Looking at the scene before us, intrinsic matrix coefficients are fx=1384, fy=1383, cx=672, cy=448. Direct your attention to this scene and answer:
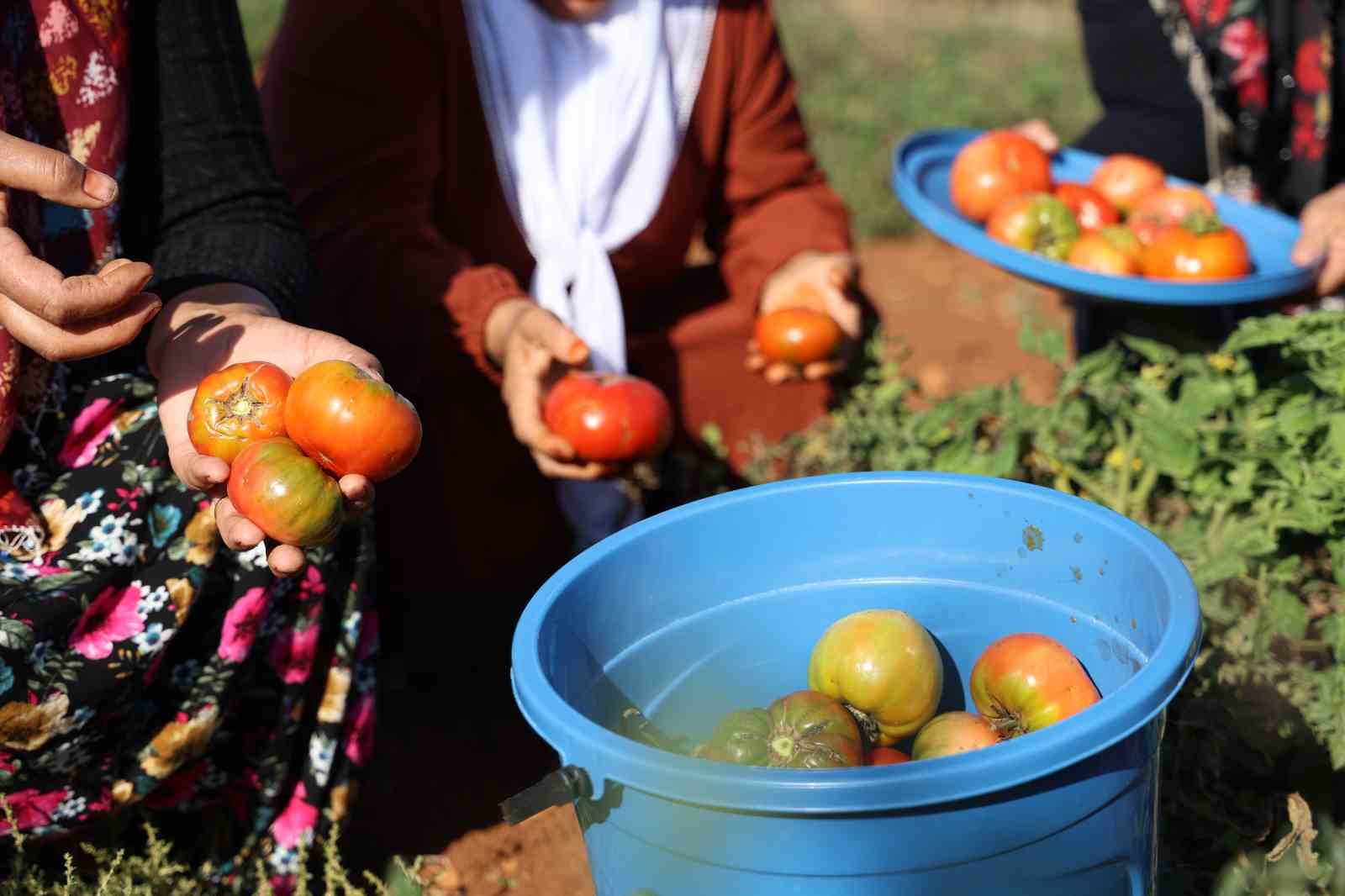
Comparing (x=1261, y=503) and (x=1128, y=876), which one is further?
(x=1261, y=503)

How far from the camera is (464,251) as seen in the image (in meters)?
2.55

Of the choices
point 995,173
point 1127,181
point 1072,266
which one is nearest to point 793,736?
point 1072,266

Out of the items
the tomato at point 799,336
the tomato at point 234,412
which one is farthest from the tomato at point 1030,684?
the tomato at point 799,336

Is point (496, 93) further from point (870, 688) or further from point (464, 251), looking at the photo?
point (870, 688)

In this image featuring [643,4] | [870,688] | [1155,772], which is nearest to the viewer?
[1155,772]

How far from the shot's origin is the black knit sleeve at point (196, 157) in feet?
6.12

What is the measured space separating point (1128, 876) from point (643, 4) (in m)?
1.92

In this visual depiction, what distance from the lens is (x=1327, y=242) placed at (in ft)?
8.34

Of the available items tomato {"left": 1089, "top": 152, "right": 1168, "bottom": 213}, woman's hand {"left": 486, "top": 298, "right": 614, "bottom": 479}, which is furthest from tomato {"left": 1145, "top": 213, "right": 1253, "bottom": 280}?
woman's hand {"left": 486, "top": 298, "right": 614, "bottom": 479}

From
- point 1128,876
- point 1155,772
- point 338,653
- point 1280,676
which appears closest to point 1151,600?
point 1155,772

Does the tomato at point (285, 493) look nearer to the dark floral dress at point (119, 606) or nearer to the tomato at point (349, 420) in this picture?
the tomato at point (349, 420)

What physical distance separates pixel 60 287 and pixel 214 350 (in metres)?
0.31

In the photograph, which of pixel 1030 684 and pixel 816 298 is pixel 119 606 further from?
pixel 816 298

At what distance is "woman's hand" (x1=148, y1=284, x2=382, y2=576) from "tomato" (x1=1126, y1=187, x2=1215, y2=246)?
1.68 metres
